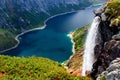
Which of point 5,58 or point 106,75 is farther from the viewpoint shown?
point 5,58

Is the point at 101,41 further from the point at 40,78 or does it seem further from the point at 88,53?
the point at 40,78

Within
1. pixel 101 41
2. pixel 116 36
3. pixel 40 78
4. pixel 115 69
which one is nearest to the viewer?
pixel 115 69

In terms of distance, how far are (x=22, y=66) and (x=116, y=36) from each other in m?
30.8

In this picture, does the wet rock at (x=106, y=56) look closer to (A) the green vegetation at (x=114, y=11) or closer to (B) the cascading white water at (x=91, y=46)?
(B) the cascading white water at (x=91, y=46)

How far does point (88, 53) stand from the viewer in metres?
82.8

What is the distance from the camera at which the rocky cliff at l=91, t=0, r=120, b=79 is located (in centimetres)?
6520

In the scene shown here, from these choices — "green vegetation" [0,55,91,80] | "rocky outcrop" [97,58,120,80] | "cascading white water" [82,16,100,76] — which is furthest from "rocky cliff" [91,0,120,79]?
"rocky outcrop" [97,58,120,80]

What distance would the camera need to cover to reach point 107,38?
74.6 m

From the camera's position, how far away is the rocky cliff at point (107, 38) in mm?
65200

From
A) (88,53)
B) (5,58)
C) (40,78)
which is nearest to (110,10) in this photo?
(88,53)

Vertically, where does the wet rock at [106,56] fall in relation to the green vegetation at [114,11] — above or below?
below

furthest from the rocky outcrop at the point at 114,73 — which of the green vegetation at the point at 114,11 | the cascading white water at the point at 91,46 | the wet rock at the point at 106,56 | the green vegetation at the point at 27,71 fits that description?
the cascading white water at the point at 91,46

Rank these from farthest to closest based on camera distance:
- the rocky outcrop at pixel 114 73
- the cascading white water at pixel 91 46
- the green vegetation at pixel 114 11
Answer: the cascading white water at pixel 91 46
the green vegetation at pixel 114 11
the rocky outcrop at pixel 114 73

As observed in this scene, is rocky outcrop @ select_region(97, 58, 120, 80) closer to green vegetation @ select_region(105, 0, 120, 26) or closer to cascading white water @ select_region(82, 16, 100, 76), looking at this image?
green vegetation @ select_region(105, 0, 120, 26)
